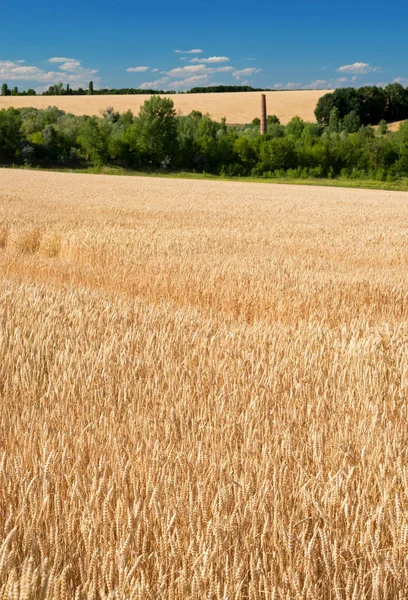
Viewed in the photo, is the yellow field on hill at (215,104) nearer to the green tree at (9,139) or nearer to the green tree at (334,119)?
the green tree at (334,119)

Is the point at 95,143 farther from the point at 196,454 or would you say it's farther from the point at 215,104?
the point at 196,454

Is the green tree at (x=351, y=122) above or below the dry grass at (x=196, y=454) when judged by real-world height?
above

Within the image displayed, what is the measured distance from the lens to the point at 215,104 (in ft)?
369

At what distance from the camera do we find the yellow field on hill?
104m

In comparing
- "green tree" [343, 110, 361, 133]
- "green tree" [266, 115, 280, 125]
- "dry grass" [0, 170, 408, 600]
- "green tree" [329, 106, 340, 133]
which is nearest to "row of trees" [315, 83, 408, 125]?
"green tree" [343, 110, 361, 133]

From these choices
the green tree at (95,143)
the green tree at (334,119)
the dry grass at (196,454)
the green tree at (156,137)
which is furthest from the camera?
the green tree at (334,119)

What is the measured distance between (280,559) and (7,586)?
74 cm

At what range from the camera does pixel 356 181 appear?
199 feet

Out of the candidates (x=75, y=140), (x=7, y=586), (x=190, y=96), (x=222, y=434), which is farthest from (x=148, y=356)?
(x=190, y=96)

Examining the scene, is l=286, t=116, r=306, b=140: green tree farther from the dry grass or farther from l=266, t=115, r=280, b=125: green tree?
the dry grass

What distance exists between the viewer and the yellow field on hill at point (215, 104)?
10412cm

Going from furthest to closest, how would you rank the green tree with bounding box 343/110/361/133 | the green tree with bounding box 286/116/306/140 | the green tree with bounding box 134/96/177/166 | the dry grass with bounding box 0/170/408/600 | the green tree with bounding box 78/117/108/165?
1. the green tree with bounding box 343/110/361/133
2. the green tree with bounding box 286/116/306/140
3. the green tree with bounding box 134/96/177/166
4. the green tree with bounding box 78/117/108/165
5. the dry grass with bounding box 0/170/408/600

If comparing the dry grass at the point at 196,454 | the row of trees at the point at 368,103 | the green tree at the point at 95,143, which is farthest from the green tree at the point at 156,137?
the dry grass at the point at 196,454

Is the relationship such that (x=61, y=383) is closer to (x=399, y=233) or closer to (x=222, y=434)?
(x=222, y=434)
